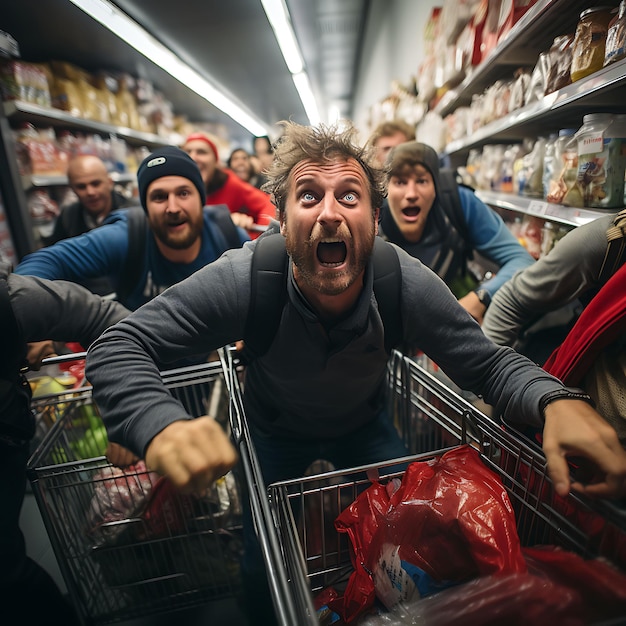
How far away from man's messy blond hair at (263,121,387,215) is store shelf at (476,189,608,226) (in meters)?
0.70

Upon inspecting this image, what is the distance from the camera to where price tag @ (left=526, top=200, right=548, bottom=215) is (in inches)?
66.2

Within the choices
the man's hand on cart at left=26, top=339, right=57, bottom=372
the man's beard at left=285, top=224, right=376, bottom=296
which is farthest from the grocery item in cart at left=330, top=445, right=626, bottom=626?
the man's hand on cart at left=26, top=339, right=57, bottom=372

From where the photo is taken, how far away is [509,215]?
2648mm

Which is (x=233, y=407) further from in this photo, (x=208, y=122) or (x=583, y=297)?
(x=208, y=122)

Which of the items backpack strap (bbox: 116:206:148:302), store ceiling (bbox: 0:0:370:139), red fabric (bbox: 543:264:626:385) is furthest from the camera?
store ceiling (bbox: 0:0:370:139)

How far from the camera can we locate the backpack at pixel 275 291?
Result: 1.11 m

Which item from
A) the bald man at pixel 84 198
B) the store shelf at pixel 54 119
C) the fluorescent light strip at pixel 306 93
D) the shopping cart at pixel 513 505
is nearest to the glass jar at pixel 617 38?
the shopping cart at pixel 513 505

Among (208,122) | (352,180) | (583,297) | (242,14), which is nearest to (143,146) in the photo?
(242,14)

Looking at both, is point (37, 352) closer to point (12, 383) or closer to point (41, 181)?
point (12, 383)

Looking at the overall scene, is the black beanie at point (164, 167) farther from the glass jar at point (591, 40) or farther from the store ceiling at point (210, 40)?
the glass jar at point (591, 40)

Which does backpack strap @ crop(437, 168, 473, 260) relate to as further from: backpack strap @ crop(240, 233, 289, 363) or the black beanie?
the black beanie

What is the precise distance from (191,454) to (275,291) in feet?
1.69

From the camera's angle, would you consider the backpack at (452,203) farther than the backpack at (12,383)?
Yes

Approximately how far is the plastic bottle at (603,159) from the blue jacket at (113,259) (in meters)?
1.51
